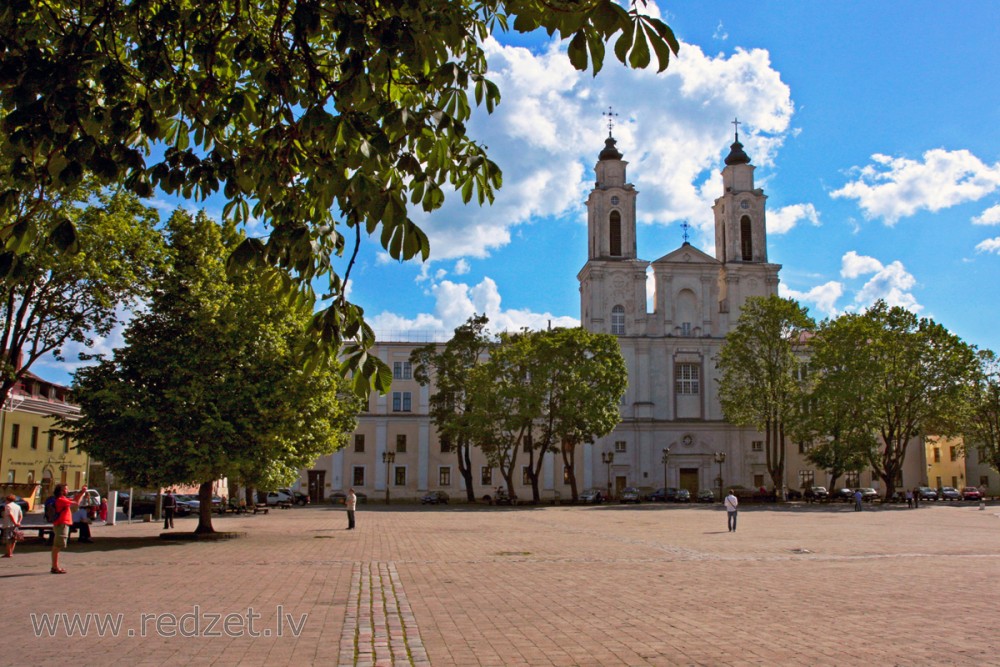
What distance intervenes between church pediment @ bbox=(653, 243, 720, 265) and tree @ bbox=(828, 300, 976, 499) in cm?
1674

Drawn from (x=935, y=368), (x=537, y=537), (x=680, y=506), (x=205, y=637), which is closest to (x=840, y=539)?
(x=537, y=537)

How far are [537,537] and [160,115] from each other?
845 inches

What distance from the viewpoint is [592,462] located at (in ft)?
227

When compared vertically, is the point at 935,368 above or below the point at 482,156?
above

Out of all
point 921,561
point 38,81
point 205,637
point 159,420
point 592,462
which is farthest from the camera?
point 592,462

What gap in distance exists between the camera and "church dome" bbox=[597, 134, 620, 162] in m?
73.9

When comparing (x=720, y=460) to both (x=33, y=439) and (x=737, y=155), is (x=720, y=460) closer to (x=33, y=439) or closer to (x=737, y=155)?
(x=737, y=155)

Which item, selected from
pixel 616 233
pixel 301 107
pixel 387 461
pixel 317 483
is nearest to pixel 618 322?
pixel 616 233

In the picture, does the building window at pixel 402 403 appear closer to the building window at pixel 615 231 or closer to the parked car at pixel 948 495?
the building window at pixel 615 231

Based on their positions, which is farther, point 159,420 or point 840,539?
point 840,539

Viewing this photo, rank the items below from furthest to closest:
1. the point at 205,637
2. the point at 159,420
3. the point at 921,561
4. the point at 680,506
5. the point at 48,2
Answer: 1. the point at 680,506
2. the point at 159,420
3. the point at 921,561
4. the point at 205,637
5. the point at 48,2

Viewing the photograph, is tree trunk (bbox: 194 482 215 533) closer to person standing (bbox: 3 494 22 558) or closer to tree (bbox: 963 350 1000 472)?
person standing (bbox: 3 494 22 558)

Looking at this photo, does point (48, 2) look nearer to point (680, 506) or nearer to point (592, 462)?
point (680, 506)

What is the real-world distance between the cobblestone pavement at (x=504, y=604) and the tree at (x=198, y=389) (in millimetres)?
2288
